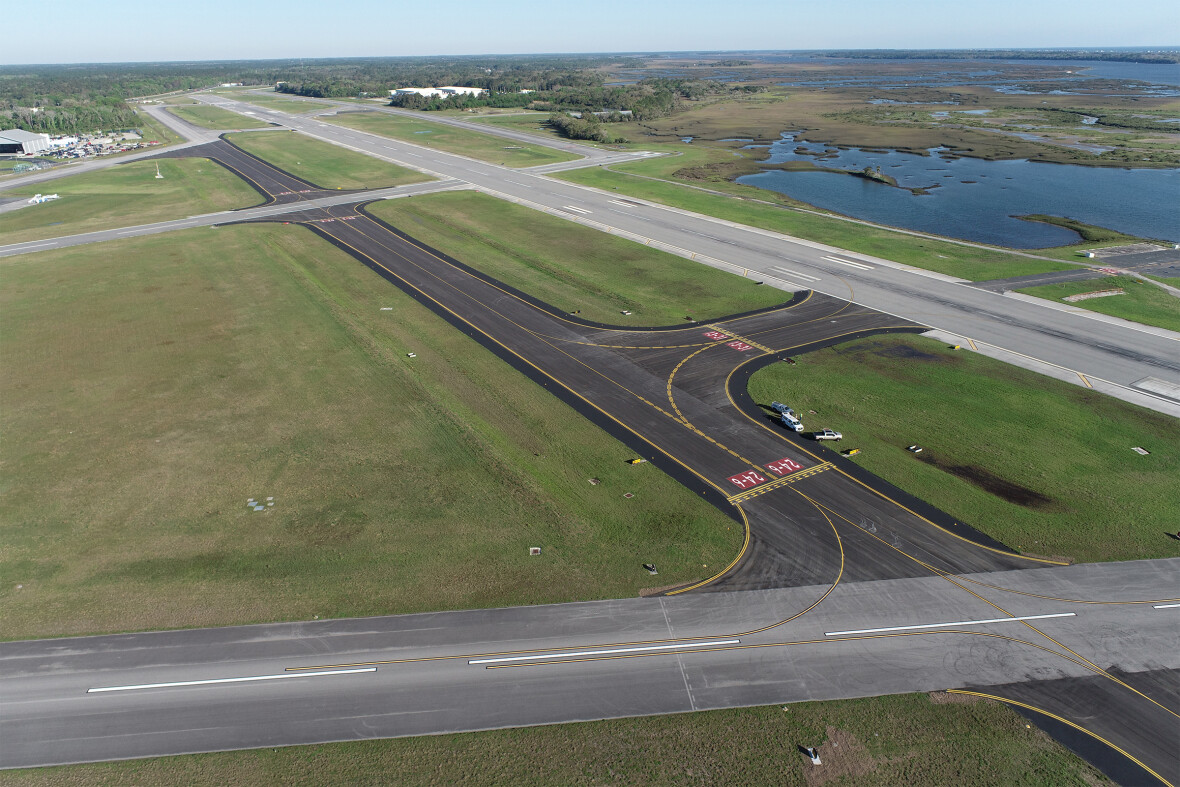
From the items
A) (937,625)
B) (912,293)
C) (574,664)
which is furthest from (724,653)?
(912,293)

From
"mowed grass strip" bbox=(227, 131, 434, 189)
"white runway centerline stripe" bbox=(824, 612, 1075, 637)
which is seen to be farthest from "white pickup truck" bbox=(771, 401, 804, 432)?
"mowed grass strip" bbox=(227, 131, 434, 189)

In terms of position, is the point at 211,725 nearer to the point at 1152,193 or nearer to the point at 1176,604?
the point at 1176,604

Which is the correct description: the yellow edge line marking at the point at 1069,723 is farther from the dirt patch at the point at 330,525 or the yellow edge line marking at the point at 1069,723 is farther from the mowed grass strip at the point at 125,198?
the mowed grass strip at the point at 125,198

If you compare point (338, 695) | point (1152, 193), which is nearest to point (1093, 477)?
point (338, 695)

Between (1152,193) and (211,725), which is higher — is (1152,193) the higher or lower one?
the higher one

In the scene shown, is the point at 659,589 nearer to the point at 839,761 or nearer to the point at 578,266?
the point at 839,761

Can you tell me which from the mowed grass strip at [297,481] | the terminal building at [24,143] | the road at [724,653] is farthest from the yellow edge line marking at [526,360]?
the terminal building at [24,143]

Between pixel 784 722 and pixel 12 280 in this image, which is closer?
pixel 784 722

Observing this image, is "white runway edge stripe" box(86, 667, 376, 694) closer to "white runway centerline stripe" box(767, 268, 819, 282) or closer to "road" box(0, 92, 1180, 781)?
"road" box(0, 92, 1180, 781)
